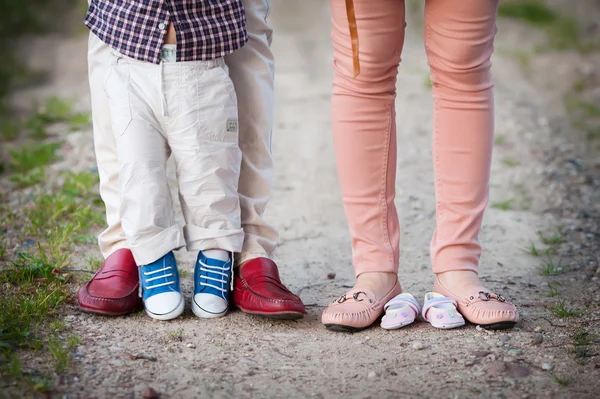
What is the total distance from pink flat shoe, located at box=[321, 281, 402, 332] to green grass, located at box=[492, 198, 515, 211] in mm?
1499

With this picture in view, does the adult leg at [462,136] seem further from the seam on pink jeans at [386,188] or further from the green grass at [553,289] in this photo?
the green grass at [553,289]

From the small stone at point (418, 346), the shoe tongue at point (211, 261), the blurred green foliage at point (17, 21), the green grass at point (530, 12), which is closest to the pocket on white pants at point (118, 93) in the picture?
the shoe tongue at point (211, 261)

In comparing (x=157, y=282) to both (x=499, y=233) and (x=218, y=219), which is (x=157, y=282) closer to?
(x=218, y=219)

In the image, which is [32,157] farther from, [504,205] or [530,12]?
[530,12]

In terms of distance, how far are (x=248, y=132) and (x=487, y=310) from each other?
888 millimetres

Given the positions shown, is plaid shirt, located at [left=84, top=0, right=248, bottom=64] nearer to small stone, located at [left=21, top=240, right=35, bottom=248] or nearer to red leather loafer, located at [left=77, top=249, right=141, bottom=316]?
red leather loafer, located at [left=77, top=249, right=141, bottom=316]

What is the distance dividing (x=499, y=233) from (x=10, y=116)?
377 cm

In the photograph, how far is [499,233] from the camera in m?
3.30

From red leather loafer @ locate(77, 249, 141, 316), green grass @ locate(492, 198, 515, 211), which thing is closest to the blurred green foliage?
green grass @ locate(492, 198, 515, 211)

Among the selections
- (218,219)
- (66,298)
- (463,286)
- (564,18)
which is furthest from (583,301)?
(564,18)

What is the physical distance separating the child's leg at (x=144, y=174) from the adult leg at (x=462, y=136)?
0.77 metres

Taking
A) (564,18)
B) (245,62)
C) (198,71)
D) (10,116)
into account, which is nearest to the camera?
(198,71)

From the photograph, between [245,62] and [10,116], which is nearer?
[245,62]

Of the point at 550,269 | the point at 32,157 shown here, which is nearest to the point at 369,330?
the point at 550,269
